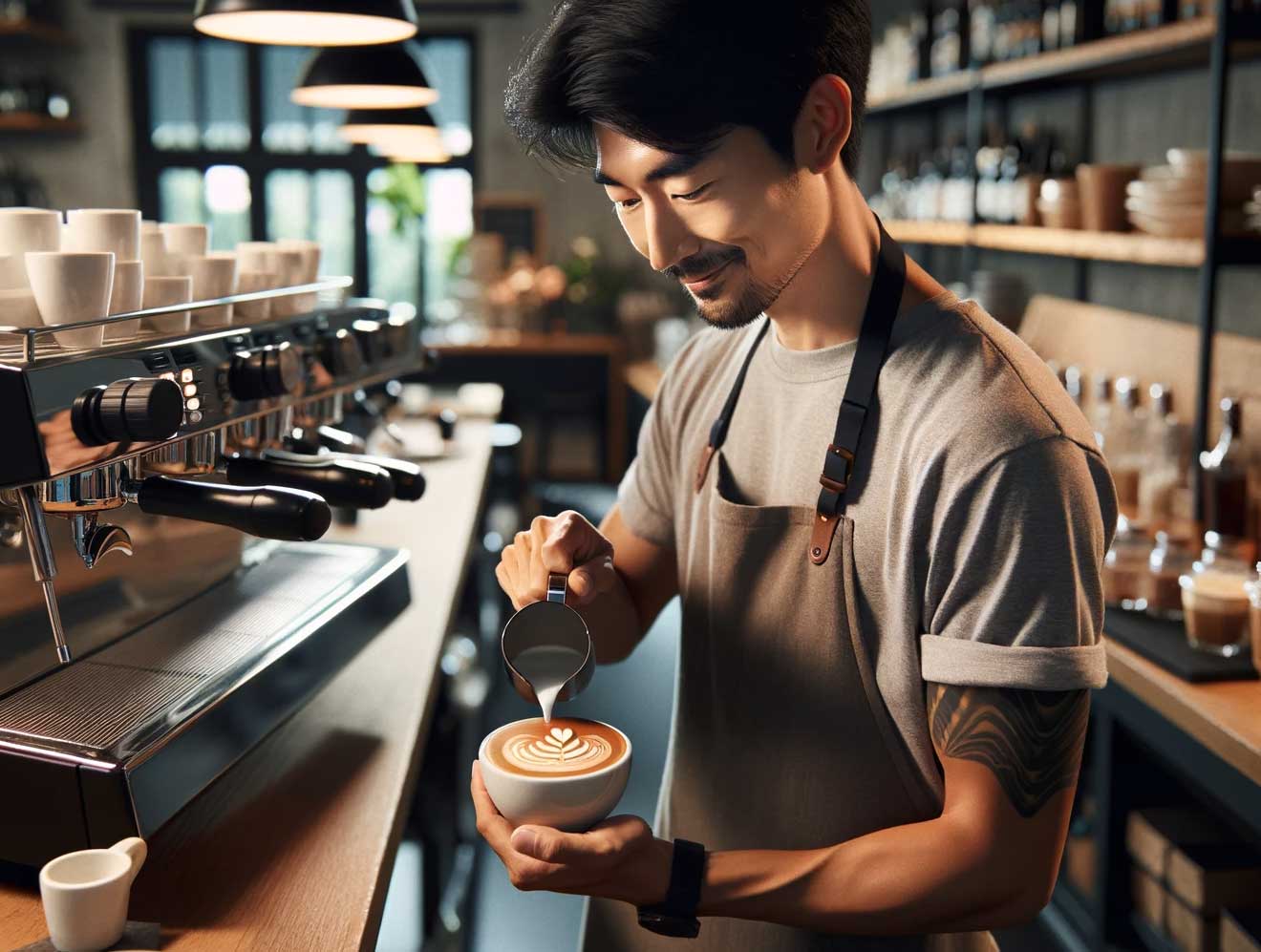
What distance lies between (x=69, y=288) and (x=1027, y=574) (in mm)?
901

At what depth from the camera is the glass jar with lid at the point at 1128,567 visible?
7.43 feet

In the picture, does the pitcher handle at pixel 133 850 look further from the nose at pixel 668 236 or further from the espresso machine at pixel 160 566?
the nose at pixel 668 236

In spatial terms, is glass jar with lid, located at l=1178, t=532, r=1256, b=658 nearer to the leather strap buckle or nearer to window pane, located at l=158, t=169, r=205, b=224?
the leather strap buckle

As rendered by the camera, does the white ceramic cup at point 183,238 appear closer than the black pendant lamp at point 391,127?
Yes

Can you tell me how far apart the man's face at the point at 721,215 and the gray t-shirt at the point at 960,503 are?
5.1 inches

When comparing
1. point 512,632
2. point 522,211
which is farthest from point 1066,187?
point 522,211

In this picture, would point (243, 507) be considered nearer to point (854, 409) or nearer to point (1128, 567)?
point (854, 409)

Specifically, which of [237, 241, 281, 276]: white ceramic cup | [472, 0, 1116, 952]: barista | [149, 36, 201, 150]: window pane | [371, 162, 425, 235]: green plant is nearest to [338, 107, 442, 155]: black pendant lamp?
[237, 241, 281, 276]: white ceramic cup

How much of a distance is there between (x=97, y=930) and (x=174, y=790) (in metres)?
0.17

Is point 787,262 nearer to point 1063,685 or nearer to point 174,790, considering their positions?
point 1063,685

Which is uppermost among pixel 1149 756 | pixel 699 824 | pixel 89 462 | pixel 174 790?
pixel 89 462

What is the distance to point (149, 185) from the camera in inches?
298

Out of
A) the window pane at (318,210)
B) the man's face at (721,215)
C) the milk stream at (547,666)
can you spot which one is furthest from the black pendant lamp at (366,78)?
the window pane at (318,210)

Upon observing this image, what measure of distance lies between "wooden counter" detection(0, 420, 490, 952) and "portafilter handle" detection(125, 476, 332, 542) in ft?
0.98
